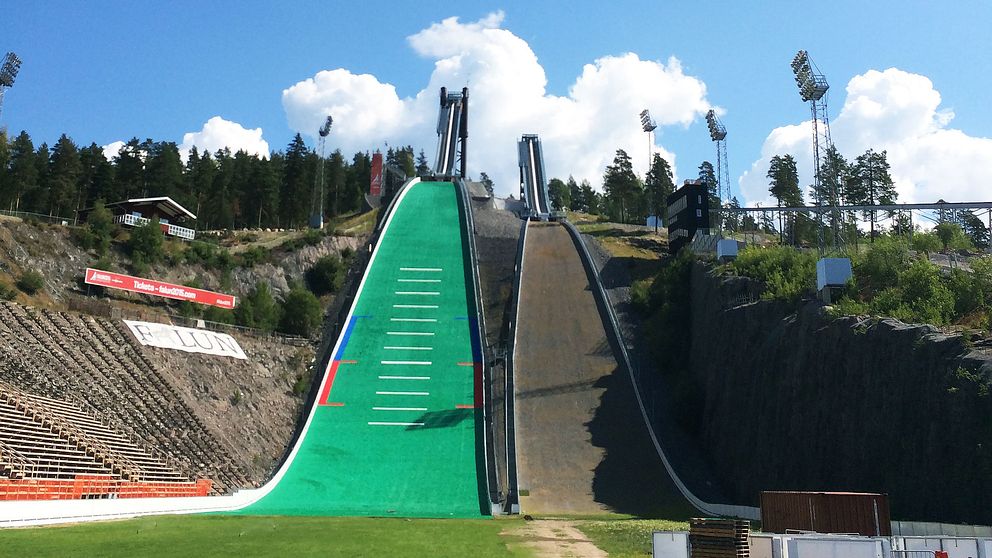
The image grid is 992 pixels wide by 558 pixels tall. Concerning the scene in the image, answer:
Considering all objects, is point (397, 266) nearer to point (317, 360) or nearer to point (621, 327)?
point (317, 360)

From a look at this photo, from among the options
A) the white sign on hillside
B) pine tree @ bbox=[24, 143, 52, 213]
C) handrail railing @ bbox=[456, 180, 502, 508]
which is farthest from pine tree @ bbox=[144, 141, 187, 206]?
the white sign on hillside

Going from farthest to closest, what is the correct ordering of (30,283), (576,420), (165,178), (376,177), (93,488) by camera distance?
(376,177) → (165,178) → (30,283) → (576,420) → (93,488)

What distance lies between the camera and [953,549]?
13.8 meters

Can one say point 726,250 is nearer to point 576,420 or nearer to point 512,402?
point 576,420

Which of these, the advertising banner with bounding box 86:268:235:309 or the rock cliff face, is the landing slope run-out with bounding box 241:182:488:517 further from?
the rock cliff face

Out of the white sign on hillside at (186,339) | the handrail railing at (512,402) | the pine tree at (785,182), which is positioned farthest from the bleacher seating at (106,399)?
the pine tree at (785,182)

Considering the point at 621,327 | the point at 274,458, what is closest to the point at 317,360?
the point at 274,458

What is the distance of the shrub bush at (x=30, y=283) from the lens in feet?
114

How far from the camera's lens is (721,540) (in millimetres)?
13516

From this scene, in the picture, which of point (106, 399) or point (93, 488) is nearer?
point (93, 488)

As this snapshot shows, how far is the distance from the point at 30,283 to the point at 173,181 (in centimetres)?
4220

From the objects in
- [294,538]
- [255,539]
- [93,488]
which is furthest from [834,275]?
[93,488]

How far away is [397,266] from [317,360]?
38.3 feet

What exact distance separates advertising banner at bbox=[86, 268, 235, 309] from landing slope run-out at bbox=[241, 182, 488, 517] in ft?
23.1
